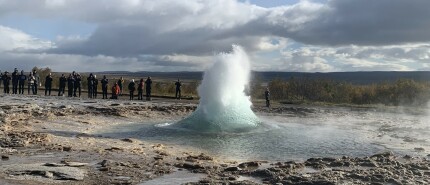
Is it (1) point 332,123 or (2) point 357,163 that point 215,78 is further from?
(2) point 357,163

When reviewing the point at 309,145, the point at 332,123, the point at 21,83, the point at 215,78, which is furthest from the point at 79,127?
the point at 21,83

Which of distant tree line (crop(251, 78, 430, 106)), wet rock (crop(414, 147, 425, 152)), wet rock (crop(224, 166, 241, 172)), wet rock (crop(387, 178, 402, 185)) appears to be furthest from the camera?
distant tree line (crop(251, 78, 430, 106))

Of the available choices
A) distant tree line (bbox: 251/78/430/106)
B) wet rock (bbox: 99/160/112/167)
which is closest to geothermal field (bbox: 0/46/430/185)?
wet rock (bbox: 99/160/112/167)

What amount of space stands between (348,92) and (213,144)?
24443 millimetres

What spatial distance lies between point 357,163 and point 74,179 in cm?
505

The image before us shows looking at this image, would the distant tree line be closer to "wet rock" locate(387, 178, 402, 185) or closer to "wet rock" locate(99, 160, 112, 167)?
"wet rock" locate(99, 160, 112, 167)

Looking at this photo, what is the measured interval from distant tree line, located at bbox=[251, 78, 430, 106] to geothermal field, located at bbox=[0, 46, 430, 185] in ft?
30.6

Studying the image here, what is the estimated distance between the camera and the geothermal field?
8336 millimetres

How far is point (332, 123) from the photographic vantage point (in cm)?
2056

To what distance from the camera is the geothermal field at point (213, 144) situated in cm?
834

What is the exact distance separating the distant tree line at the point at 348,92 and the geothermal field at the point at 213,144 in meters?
9.31

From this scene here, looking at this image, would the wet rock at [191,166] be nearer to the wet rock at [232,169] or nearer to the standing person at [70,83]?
the wet rock at [232,169]

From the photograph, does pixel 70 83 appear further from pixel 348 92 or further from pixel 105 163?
pixel 105 163

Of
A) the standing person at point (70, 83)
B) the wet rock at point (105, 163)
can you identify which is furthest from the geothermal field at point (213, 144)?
the standing person at point (70, 83)
